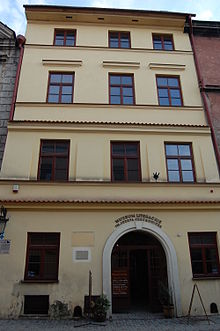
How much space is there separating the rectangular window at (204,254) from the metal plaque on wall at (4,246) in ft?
21.1

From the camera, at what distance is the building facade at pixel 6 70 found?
34.5ft

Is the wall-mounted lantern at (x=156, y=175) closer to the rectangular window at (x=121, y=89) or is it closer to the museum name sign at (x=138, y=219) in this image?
the museum name sign at (x=138, y=219)

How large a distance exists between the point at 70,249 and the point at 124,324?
283cm

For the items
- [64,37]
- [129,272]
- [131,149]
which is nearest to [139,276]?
[129,272]

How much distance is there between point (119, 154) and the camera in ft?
33.5

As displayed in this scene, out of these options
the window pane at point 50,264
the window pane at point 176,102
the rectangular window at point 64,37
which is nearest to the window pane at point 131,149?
the window pane at point 176,102

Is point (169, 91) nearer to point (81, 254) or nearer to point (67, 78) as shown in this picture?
point (67, 78)

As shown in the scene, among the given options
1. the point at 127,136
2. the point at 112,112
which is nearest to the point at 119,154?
the point at 127,136

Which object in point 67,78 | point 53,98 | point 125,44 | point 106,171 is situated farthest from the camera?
point 125,44

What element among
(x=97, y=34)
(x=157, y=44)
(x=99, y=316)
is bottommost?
(x=99, y=316)

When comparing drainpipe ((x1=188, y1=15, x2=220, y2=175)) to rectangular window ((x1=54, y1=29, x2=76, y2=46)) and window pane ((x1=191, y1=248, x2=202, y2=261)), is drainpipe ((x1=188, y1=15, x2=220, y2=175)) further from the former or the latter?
rectangular window ((x1=54, y1=29, x2=76, y2=46))

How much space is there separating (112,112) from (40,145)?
3.41 m

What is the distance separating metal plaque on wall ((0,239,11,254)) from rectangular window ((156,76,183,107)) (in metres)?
8.53

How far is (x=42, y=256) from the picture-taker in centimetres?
855
